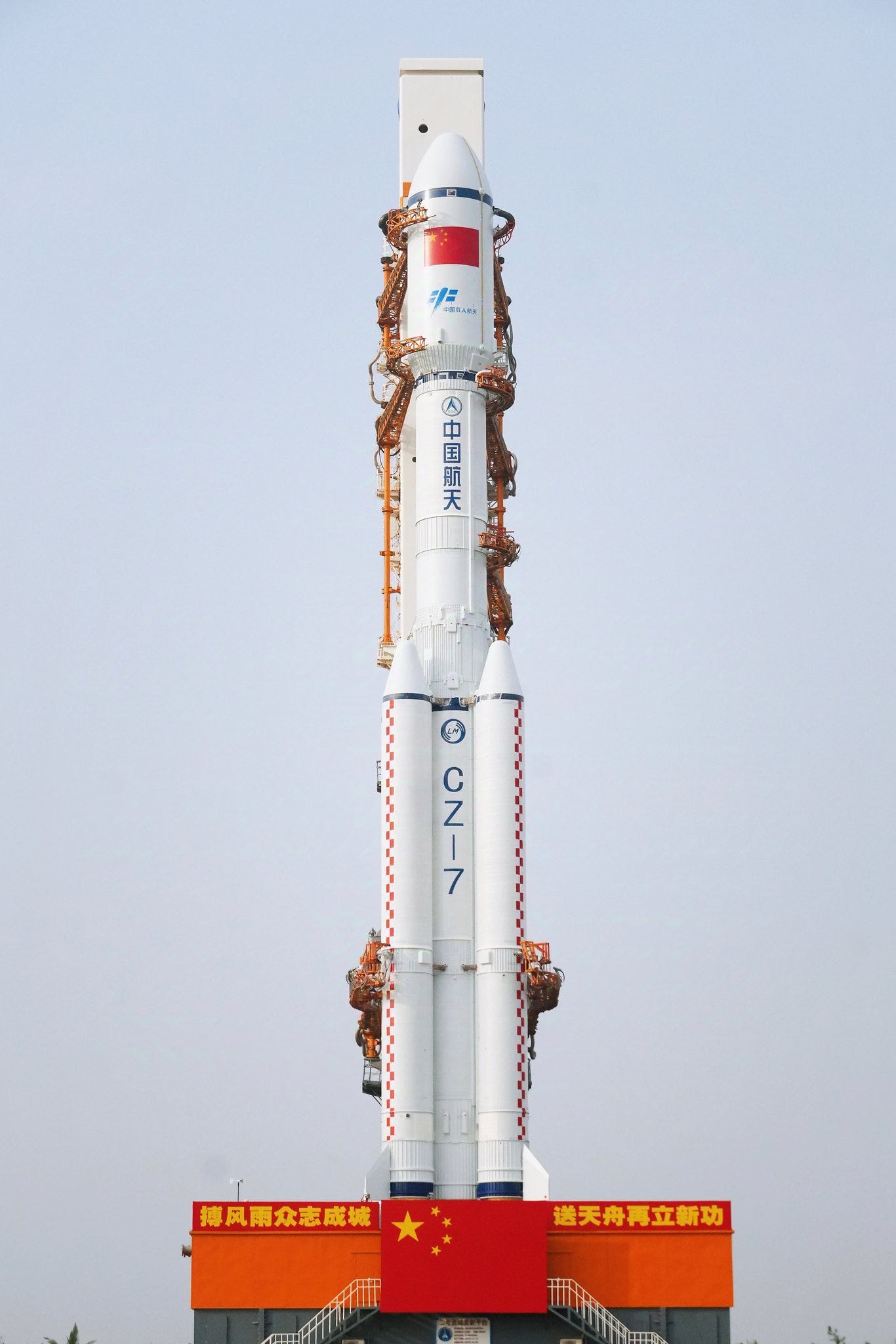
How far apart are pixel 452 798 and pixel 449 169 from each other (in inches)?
792

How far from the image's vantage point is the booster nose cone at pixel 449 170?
215 feet

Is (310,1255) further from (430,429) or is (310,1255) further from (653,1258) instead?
(430,429)

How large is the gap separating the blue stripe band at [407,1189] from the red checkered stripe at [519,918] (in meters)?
3.12

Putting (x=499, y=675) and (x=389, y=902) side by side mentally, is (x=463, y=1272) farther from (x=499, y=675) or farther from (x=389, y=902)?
(x=499, y=675)

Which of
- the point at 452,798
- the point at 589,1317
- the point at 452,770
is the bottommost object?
the point at 589,1317

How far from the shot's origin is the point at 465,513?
63.1 metres

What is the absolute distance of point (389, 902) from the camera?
2331 inches

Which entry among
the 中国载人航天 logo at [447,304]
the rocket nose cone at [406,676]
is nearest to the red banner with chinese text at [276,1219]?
the rocket nose cone at [406,676]

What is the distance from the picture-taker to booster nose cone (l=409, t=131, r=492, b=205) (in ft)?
215

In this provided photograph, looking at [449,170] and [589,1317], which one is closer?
[589,1317]

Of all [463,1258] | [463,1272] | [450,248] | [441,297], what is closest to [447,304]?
[441,297]

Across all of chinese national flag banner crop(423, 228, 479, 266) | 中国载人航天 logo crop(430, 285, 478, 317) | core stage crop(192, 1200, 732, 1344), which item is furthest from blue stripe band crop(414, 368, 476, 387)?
core stage crop(192, 1200, 732, 1344)

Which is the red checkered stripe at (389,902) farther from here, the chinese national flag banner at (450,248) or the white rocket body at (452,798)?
the chinese national flag banner at (450,248)

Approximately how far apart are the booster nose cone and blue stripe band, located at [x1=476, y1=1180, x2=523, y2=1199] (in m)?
29.9
